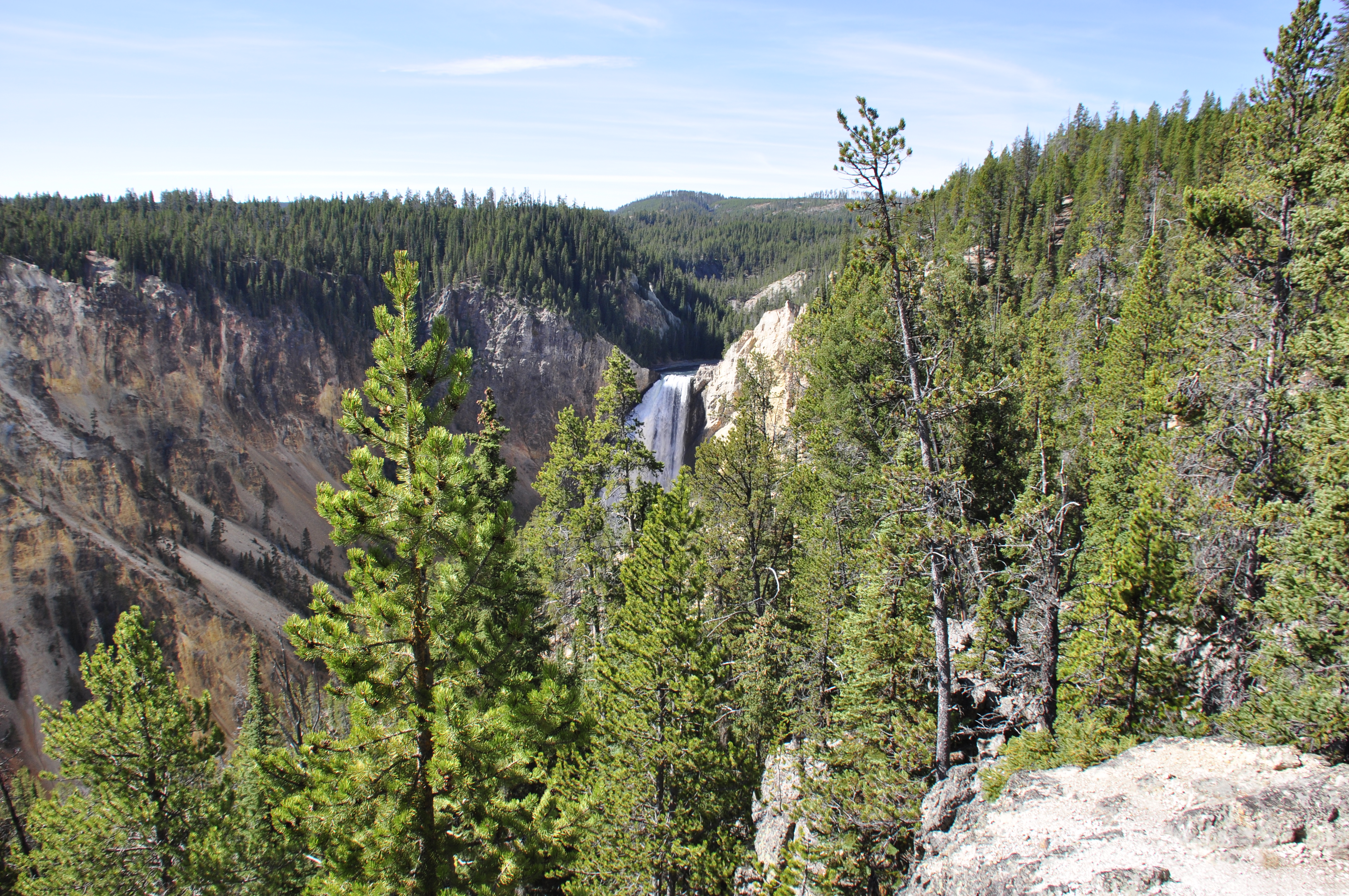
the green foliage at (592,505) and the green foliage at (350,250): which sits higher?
the green foliage at (350,250)

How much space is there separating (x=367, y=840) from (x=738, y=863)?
8.24 meters

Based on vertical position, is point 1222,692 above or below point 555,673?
below

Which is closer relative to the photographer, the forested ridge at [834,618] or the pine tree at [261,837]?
the forested ridge at [834,618]

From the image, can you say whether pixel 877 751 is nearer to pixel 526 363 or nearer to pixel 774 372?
pixel 774 372

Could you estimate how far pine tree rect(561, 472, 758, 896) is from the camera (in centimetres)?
1242

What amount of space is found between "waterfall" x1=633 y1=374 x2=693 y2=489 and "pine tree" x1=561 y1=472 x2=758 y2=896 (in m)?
42.3

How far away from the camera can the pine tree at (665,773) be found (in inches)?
489

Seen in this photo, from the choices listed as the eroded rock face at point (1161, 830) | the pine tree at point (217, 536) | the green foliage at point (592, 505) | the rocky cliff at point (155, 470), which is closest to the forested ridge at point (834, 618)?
the green foliage at point (592, 505)

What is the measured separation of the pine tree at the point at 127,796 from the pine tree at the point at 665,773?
763 centimetres

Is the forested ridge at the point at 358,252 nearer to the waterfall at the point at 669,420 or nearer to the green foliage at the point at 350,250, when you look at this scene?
the green foliage at the point at 350,250

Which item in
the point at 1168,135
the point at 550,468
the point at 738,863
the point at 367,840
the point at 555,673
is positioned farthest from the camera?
the point at 1168,135

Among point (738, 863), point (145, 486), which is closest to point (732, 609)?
point (738, 863)

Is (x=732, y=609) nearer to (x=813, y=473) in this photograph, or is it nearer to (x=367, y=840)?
(x=813, y=473)

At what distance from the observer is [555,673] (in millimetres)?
8625
